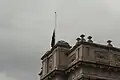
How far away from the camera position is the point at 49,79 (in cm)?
4159

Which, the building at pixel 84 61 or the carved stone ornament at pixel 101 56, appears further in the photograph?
the carved stone ornament at pixel 101 56

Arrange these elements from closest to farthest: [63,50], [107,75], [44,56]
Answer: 1. [107,75]
2. [63,50]
3. [44,56]

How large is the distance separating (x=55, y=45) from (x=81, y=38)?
3554 millimetres

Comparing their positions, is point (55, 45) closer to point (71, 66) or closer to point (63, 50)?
point (63, 50)

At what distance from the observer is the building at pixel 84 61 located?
123ft

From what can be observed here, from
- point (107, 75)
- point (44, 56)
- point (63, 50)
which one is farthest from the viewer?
point (44, 56)

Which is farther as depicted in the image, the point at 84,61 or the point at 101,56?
the point at 101,56

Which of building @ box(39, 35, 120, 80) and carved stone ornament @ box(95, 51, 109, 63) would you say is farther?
carved stone ornament @ box(95, 51, 109, 63)

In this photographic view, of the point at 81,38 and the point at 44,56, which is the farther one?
the point at 44,56

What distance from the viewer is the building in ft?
123

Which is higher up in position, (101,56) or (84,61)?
(101,56)

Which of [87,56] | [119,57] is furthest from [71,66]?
[119,57]

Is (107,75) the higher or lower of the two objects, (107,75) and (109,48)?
the lower

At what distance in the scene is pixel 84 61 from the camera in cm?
3725
